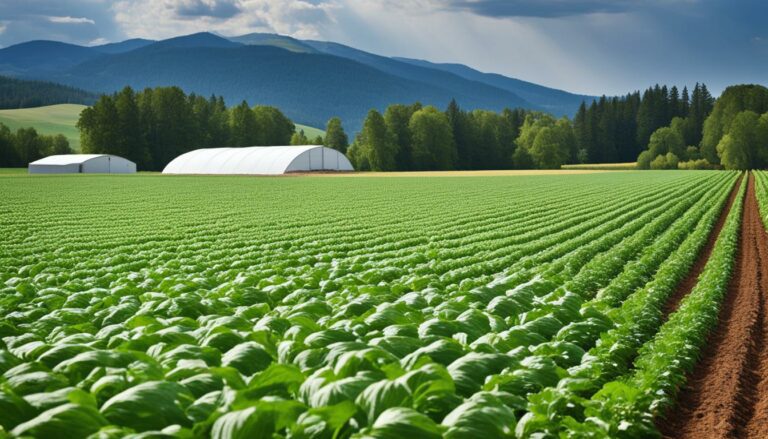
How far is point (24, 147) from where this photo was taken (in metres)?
133

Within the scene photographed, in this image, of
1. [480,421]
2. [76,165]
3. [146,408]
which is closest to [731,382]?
[480,421]

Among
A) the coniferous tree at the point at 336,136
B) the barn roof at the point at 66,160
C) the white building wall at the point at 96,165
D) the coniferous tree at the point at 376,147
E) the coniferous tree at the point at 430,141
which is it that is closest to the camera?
the barn roof at the point at 66,160

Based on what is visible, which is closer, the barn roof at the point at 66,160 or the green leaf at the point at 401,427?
the green leaf at the point at 401,427

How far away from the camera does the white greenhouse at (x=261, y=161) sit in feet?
328

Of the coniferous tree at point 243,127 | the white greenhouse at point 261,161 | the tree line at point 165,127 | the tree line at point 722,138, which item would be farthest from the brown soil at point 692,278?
the coniferous tree at point 243,127

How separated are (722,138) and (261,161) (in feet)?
275

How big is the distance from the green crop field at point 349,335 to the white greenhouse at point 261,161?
7649 cm

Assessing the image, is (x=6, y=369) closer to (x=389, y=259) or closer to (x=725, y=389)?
(x=725, y=389)

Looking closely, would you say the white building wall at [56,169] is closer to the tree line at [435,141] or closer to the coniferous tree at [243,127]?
the coniferous tree at [243,127]

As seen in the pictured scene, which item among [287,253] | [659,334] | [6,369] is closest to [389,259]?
[287,253]

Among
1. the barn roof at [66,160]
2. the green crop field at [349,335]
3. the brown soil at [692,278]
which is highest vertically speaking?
the barn roof at [66,160]

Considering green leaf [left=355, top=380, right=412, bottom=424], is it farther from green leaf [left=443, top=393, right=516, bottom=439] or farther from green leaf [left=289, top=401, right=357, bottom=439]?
green leaf [left=443, top=393, right=516, bottom=439]

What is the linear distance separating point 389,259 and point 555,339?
9.01 meters

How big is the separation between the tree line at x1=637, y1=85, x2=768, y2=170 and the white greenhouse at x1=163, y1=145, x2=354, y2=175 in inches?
2616
